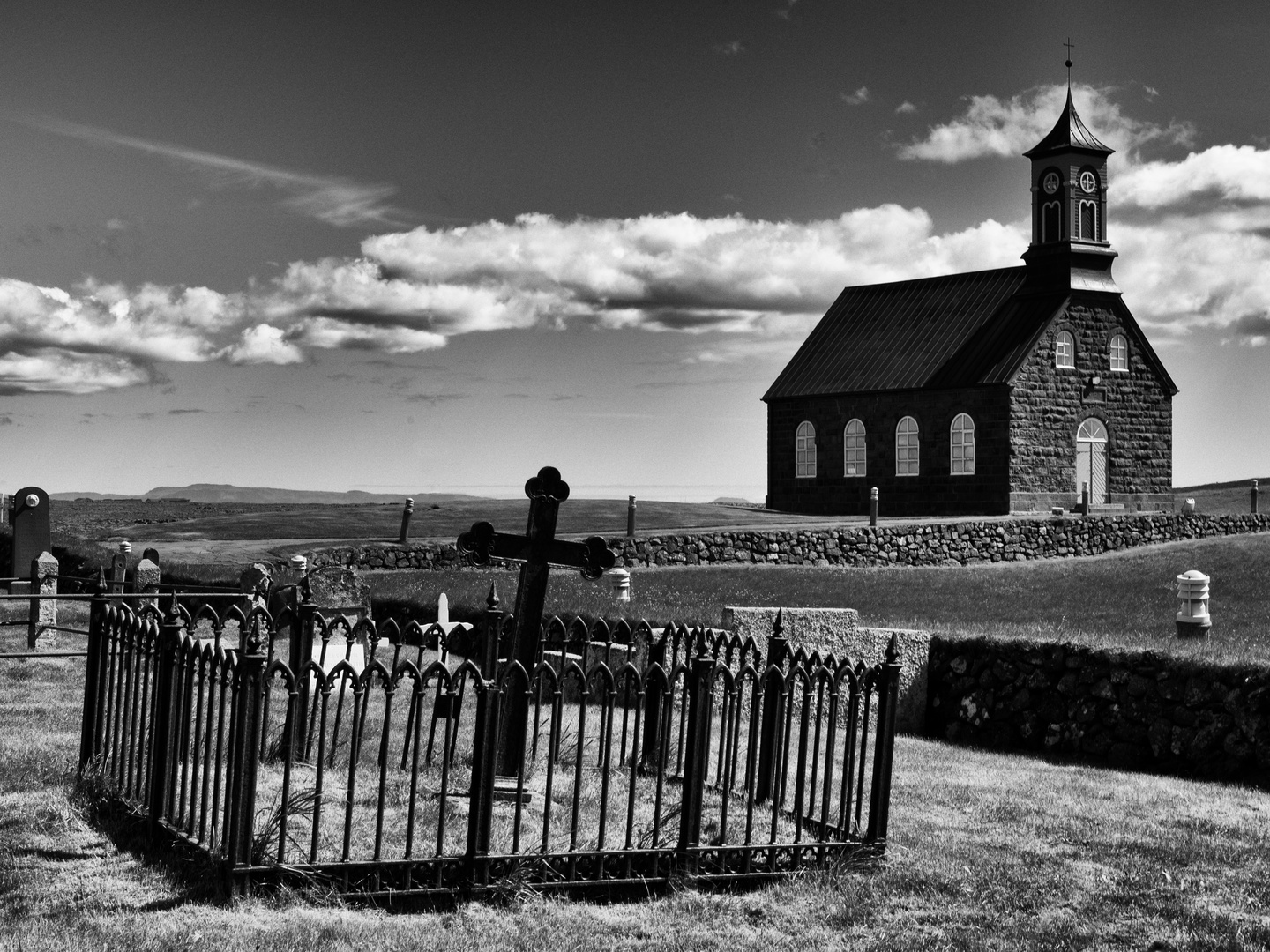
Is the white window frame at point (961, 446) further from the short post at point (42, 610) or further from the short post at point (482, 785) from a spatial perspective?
the short post at point (482, 785)

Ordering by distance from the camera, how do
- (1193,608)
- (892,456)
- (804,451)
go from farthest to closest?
1. (804,451)
2. (892,456)
3. (1193,608)

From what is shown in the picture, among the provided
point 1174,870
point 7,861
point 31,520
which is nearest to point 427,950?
point 7,861

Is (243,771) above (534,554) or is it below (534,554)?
below

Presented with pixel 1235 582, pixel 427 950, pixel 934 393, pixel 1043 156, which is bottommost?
pixel 427 950

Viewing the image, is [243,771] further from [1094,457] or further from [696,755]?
[1094,457]

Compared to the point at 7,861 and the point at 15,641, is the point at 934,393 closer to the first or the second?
the point at 15,641

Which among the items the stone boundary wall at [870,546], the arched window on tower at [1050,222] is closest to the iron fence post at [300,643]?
the stone boundary wall at [870,546]

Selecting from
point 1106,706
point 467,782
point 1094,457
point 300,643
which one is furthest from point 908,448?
point 467,782

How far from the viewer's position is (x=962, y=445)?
129 feet

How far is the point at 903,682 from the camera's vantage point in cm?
1351

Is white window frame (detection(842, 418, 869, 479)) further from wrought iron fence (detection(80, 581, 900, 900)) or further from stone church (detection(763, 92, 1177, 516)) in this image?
wrought iron fence (detection(80, 581, 900, 900))

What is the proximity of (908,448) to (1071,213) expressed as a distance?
8493mm

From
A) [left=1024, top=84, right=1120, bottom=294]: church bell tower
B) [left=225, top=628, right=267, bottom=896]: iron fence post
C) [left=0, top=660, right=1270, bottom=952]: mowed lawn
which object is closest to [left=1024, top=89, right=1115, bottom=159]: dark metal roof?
[left=1024, top=84, right=1120, bottom=294]: church bell tower

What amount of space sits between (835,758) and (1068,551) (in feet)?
87.4
